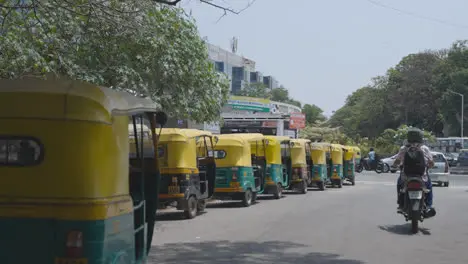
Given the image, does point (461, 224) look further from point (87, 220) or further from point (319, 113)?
point (319, 113)

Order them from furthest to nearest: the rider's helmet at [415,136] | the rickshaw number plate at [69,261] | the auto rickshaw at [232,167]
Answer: the auto rickshaw at [232,167]
the rider's helmet at [415,136]
the rickshaw number plate at [69,261]

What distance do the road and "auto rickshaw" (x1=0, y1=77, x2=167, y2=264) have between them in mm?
4278

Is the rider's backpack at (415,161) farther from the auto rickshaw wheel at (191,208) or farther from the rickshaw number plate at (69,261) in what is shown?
the rickshaw number plate at (69,261)

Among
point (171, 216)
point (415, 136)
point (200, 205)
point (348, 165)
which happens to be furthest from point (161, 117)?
point (348, 165)

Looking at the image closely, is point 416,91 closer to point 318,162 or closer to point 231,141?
point 318,162

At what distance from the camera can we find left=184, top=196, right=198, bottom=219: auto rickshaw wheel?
50.5 ft

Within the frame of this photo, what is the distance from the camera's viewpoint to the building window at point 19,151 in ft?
18.0

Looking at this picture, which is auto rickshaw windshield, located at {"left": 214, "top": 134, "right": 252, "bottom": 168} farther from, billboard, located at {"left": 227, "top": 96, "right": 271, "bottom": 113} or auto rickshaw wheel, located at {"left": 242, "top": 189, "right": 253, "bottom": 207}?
billboard, located at {"left": 227, "top": 96, "right": 271, "bottom": 113}

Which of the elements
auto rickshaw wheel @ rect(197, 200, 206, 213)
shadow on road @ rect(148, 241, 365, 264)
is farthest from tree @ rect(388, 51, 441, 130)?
shadow on road @ rect(148, 241, 365, 264)

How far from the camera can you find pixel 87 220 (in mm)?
5266

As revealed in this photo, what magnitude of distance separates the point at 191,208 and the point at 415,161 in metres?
5.53

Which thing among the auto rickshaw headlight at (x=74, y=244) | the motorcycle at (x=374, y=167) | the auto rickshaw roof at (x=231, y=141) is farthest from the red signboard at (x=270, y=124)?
the auto rickshaw headlight at (x=74, y=244)

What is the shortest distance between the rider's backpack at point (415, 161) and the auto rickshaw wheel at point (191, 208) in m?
5.21

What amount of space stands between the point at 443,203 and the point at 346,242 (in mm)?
9485
